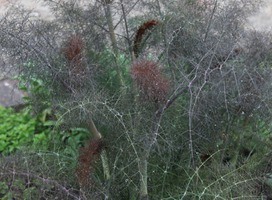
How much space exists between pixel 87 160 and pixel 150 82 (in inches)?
11.6

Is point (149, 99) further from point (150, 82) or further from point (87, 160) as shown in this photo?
point (87, 160)

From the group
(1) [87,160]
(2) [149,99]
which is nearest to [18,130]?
(1) [87,160]

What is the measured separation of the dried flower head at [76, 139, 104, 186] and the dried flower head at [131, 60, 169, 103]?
0.24 metres

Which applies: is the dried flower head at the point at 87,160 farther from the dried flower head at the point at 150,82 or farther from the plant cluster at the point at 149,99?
the dried flower head at the point at 150,82

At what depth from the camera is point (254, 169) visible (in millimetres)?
1766

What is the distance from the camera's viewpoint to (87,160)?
152 cm

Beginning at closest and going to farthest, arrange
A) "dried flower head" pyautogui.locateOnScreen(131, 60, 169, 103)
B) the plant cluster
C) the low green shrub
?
"dried flower head" pyautogui.locateOnScreen(131, 60, 169, 103), the plant cluster, the low green shrub

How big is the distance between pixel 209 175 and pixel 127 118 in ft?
1.11

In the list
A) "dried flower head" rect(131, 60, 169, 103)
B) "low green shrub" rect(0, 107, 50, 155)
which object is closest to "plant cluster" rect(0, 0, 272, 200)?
"dried flower head" rect(131, 60, 169, 103)

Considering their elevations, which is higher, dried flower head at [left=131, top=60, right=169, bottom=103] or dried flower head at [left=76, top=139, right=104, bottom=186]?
dried flower head at [left=131, top=60, right=169, bottom=103]

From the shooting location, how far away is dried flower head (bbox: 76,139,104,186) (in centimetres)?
150

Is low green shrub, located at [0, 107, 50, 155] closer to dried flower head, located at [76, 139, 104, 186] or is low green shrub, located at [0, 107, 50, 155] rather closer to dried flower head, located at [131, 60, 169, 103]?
dried flower head, located at [76, 139, 104, 186]

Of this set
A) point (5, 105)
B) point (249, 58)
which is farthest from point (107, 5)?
point (5, 105)

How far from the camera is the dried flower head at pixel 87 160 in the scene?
1.50m
